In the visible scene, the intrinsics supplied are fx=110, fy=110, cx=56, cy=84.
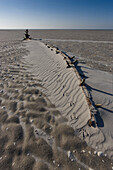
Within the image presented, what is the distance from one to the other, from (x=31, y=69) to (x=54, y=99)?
12.6ft

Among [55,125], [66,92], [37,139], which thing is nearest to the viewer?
[37,139]

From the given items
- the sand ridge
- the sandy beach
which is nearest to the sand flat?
the sandy beach


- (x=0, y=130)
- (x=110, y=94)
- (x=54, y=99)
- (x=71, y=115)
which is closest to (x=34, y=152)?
(x=0, y=130)

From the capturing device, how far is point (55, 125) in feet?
11.7

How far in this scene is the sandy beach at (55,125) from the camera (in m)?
2.69

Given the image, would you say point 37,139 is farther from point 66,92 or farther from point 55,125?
point 66,92

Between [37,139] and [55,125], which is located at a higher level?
[55,125]

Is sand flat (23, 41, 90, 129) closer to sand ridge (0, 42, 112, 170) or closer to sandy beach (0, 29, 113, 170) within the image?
sandy beach (0, 29, 113, 170)

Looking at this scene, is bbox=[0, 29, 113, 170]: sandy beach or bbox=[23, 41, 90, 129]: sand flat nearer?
bbox=[0, 29, 113, 170]: sandy beach

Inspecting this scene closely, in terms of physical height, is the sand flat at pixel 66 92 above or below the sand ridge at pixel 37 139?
above

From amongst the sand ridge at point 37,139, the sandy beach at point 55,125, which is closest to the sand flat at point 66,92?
the sandy beach at point 55,125

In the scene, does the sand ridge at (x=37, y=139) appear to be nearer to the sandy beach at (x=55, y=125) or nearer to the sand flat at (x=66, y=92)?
the sandy beach at (x=55, y=125)

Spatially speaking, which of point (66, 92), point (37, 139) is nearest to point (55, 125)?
point (37, 139)

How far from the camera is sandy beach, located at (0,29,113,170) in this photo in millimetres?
2689
